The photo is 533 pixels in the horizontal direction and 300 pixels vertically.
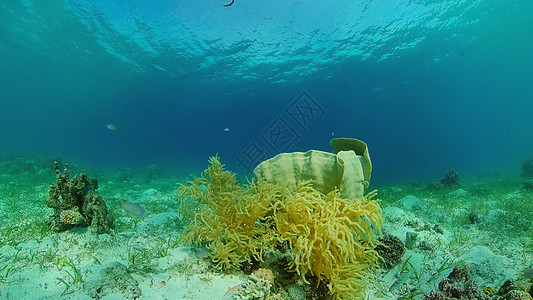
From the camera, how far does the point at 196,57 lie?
30391 millimetres

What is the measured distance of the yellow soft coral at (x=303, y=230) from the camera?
268cm

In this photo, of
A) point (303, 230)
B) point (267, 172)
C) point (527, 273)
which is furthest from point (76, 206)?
point (527, 273)

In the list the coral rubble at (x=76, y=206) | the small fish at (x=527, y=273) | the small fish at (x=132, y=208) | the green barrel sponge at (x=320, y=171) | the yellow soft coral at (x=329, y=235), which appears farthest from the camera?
the small fish at (x=132, y=208)

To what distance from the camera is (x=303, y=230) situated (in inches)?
114

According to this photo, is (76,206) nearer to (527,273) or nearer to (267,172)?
(267,172)

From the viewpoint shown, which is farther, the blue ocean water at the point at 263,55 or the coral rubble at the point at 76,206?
the blue ocean water at the point at 263,55

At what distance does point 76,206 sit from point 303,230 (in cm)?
421

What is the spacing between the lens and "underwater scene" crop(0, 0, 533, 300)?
9.37ft

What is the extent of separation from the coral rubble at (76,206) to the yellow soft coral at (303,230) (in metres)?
2.03

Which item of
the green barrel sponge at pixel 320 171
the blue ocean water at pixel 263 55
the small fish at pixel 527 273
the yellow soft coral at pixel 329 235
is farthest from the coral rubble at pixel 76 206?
the small fish at pixel 527 273

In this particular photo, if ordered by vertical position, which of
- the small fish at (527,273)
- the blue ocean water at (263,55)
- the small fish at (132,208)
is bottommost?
the small fish at (527,273)

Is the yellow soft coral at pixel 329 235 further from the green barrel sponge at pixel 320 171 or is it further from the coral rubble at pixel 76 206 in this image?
the coral rubble at pixel 76 206

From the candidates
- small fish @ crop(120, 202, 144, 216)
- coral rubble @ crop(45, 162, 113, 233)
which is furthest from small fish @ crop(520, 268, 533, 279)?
small fish @ crop(120, 202, 144, 216)

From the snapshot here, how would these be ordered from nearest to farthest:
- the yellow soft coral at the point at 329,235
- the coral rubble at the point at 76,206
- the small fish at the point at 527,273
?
the yellow soft coral at the point at 329,235 → the small fish at the point at 527,273 → the coral rubble at the point at 76,206
